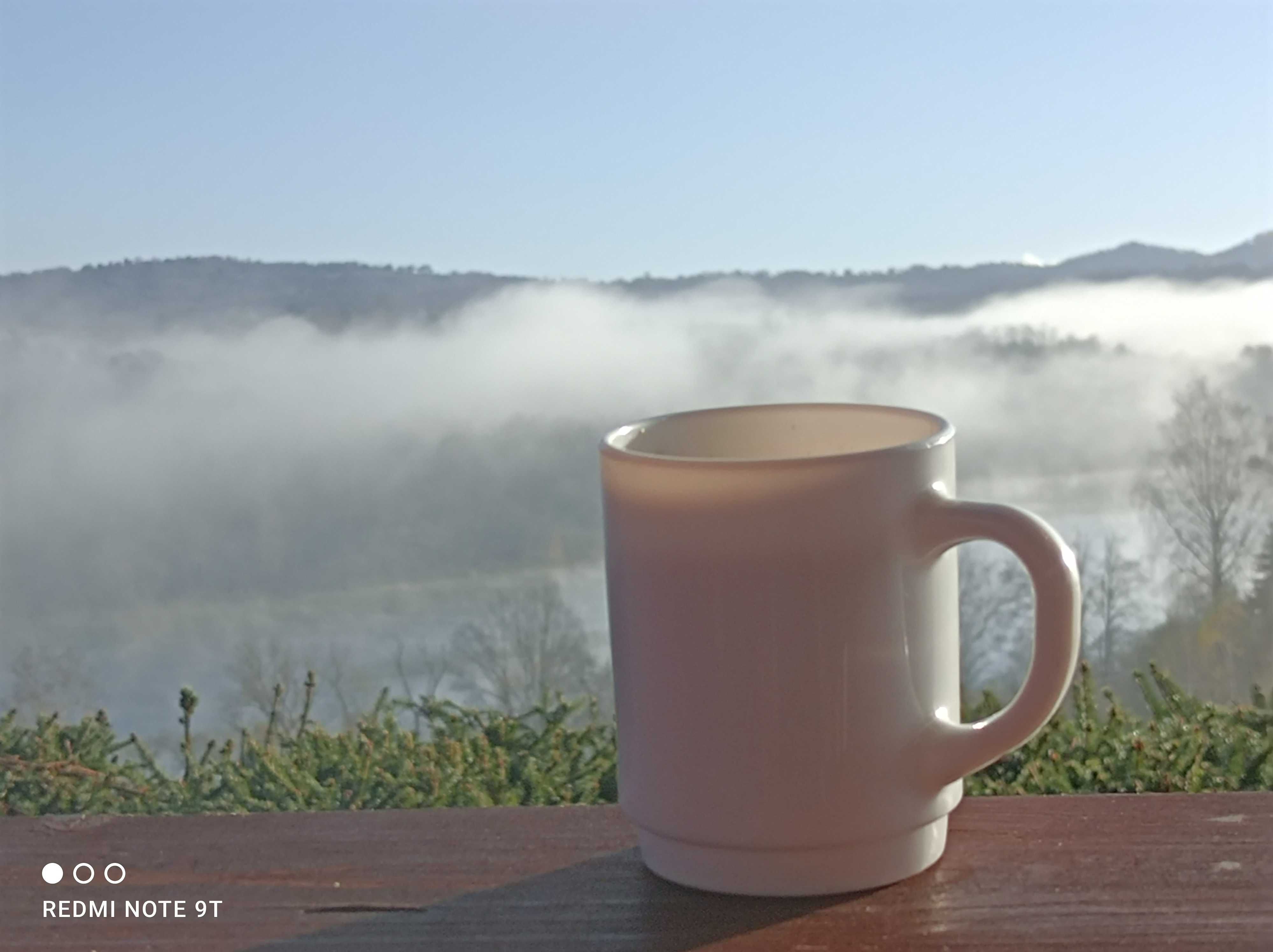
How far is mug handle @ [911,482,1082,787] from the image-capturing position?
490mm

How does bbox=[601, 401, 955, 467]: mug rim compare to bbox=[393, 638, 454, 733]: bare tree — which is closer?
bbox=[601, 401, 955, 467]: mug rim

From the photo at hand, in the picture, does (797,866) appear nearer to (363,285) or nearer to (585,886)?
(585,886)

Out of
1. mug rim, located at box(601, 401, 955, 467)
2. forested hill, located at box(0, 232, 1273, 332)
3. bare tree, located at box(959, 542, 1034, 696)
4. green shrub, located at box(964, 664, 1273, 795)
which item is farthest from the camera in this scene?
forested hill, located at box(0, 232, 1273, 332)

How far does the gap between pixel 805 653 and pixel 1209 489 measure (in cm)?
80

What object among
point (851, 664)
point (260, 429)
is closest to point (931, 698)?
point (851, 664)

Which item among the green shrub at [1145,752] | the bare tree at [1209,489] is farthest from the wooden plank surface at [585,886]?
the bare tree at [1209,489]

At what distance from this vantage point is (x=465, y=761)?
2.74 ft

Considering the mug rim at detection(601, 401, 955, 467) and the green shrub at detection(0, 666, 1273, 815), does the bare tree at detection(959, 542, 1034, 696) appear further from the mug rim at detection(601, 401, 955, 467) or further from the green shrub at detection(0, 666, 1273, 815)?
the mug rim at detection(601, 401, 955, 467)

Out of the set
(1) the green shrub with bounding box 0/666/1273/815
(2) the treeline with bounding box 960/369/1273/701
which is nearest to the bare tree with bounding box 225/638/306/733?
(1) the green shrub with bounding box 0/666/1273/815

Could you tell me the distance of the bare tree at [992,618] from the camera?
1.07m

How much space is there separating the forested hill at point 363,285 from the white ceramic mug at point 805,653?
0.70 meters

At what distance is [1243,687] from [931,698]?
0.74 m

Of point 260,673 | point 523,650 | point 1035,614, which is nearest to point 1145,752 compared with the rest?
point 1035,614

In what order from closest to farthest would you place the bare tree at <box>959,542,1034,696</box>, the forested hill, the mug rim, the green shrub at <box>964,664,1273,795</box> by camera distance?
1. the mug rim
2. the green shrub at <box>964,664,1273,795</box>
3. the bare tree at <box>959,542,1034,696</box>
4. the forested hill
